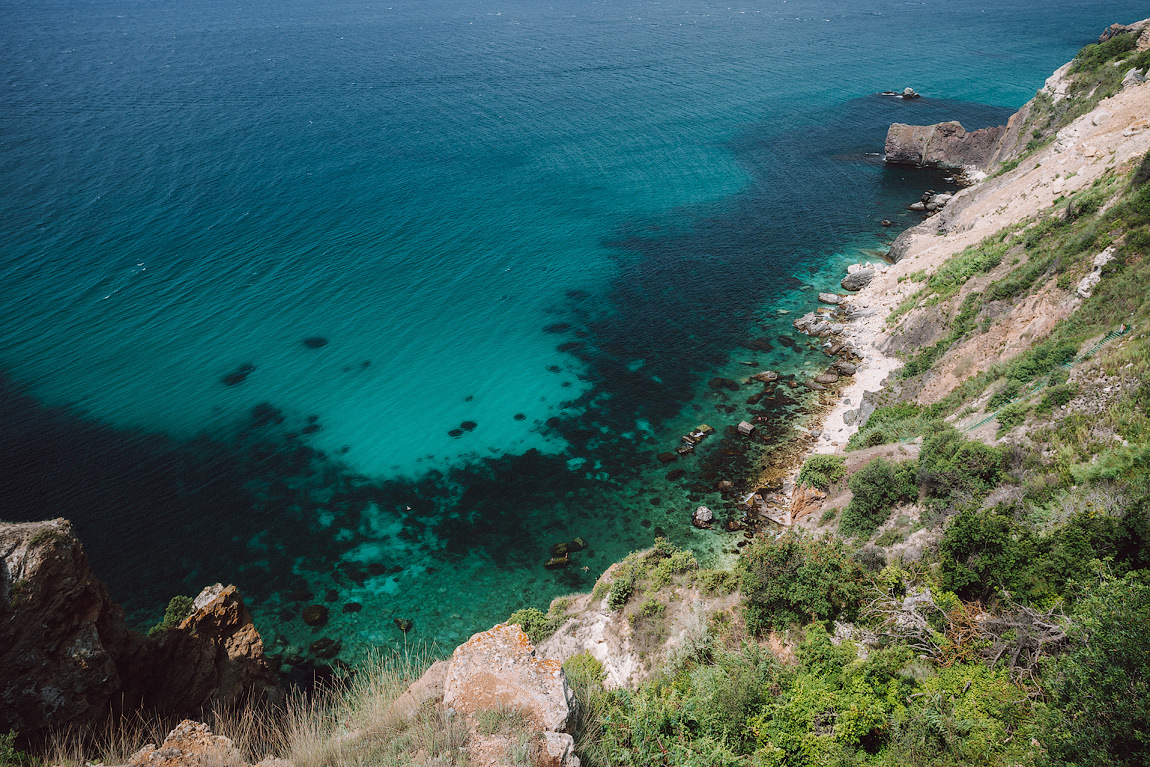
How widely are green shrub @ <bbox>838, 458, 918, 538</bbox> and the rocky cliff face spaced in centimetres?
2325

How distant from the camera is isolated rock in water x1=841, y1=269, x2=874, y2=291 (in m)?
49.7

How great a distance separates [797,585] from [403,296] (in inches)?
1764

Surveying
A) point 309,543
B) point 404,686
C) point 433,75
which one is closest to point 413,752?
point 404,686

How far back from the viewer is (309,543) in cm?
3197

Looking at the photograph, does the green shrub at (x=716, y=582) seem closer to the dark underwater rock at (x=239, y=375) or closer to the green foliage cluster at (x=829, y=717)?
the green foliage cluster at (x=829, y=717)

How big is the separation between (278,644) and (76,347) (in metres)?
33.9

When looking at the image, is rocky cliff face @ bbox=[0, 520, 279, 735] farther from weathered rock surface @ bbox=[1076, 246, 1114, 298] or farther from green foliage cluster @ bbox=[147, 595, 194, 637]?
weathered rock surface @ bbox=[1076, 246, 1114, 298]

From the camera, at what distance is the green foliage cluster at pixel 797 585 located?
16.2m

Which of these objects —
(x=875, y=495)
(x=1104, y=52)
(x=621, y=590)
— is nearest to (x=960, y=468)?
(x=875, y=495)

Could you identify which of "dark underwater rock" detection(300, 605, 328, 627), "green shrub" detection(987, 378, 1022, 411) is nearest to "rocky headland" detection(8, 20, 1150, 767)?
"green shrub" detection(987, 378, 1022, 411)

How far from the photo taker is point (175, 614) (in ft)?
71.8

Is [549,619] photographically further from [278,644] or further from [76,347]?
[76,347]

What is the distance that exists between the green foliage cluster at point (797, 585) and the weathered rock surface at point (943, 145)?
73.6 metres

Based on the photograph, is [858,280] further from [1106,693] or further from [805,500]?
[1106,693]
